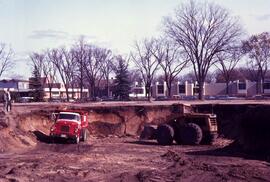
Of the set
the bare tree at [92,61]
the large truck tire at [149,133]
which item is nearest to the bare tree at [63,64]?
the bare tree at [92,61]

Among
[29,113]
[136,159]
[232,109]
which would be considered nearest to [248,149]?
[136,159]

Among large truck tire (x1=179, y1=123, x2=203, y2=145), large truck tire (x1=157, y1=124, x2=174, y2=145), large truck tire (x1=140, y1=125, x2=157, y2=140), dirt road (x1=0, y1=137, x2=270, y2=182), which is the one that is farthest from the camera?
large truck tire (x1=140, y1=125, x2=157, y2=140)

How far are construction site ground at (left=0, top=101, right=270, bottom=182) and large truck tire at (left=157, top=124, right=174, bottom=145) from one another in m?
1.59

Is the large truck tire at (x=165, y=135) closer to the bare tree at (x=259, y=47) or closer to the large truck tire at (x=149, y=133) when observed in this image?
the large truck tire at (x=149, y=133)

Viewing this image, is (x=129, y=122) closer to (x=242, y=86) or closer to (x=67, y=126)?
(x=67, y=126)

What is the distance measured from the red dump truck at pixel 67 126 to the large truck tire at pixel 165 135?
517 centimetres

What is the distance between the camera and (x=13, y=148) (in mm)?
27500

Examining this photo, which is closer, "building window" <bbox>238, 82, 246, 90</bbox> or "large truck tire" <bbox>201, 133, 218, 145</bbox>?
"large truck tire" <bbox>201, 133, 218, 145</bbox>

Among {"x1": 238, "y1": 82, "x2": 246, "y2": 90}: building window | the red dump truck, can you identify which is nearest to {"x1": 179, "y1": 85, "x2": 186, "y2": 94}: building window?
{"x1": 238, "y1": 82, "x2": 246, "y2": 90}: building window

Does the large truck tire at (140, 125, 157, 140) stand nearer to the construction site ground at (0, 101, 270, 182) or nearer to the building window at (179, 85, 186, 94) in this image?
the construction site ground at (0, 101, 270, 182)

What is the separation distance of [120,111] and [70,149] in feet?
55.8

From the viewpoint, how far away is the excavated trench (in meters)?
23.6

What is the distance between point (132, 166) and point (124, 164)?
0.69m

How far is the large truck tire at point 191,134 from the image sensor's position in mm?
29370
